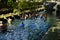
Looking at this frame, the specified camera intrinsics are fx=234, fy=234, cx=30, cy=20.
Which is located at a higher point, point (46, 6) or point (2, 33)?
point (2, 33)

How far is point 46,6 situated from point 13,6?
791 inches

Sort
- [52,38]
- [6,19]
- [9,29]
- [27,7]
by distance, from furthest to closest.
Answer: [27,7] < [6,19] < [9,29] < [52,38]

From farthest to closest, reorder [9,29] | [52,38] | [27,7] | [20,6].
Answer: [27,7] < [20,6] < [9,29] < [52,38]

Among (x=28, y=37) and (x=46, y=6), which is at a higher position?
(x=28, y=37)

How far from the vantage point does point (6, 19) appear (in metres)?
50.0

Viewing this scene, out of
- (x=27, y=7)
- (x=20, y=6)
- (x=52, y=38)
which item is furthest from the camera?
(x=27, y=7)

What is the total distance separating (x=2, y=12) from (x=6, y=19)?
9.78 m

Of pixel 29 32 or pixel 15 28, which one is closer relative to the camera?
pixel 29 32

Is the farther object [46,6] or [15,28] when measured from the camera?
[46,6]

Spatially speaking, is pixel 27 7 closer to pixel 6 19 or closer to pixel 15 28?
pixel 6 19

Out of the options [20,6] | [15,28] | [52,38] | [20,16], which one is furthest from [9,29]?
[20,6]

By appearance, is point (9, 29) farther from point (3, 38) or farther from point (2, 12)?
point (2, 12)

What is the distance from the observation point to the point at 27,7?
240 feet

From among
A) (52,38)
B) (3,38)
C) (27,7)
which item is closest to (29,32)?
(3,38)
